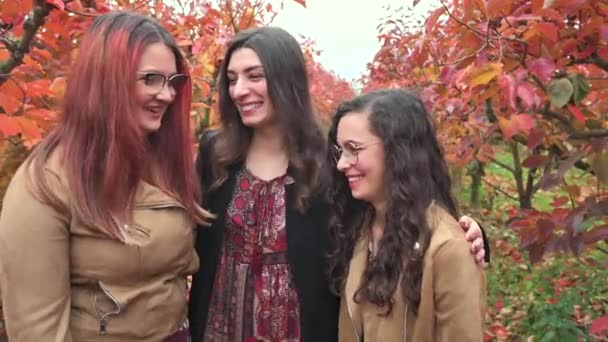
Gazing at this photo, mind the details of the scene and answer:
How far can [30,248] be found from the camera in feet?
5.40

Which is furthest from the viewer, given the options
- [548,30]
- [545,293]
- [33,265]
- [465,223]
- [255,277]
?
[545,293]

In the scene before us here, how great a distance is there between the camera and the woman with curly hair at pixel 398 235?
1.79 meters

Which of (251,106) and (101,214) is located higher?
(251,106)

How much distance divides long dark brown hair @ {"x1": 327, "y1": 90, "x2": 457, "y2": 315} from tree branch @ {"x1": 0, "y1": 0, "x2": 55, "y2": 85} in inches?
41.4

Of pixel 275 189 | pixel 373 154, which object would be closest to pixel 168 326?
pixel 275 189

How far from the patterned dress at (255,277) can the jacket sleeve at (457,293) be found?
0.59m

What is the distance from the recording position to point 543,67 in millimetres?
2055

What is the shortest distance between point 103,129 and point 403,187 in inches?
31.8

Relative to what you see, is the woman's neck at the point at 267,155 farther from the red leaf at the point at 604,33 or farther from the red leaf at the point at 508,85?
the red leaf at the point at 604,33

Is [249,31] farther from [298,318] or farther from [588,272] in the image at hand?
[588,272]

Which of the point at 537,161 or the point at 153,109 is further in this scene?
the point at 537,161

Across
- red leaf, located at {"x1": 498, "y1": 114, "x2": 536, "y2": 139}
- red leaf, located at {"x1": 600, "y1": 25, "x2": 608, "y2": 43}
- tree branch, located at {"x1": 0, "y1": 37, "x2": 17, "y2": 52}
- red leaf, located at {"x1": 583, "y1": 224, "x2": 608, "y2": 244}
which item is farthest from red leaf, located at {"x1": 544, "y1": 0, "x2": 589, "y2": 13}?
tree branch, located at {"x1": 0, "y1": 37, "x2": 17, "y2": 52}

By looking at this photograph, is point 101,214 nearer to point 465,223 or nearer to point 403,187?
point 403,187

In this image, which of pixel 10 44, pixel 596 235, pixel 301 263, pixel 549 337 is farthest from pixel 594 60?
pixel 10 44
